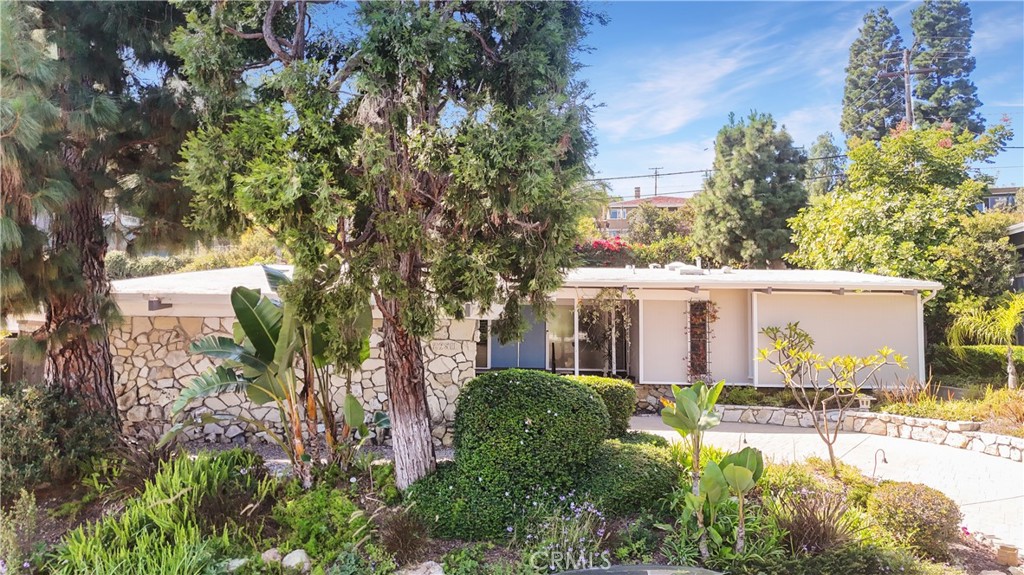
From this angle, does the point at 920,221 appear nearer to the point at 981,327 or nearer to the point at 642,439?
the point at 981,327

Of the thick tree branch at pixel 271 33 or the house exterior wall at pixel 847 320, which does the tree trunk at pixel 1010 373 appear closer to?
the house exterior wall at pixel 847 320

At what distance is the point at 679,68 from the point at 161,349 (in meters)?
10.1

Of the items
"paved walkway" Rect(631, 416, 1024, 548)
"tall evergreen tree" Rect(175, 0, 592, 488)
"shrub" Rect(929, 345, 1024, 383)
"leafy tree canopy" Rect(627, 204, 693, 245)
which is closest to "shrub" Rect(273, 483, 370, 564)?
"tall evergreen tree" Rect(175, 0, 592, 488)

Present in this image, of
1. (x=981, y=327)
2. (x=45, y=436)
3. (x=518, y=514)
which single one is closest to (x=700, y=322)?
(x=981, y=327)

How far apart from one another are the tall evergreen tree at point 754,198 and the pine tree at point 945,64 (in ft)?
25.2

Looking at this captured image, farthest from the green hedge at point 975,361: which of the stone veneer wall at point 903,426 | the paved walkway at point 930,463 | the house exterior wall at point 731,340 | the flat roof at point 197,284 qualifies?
the flat roof at point 197,284

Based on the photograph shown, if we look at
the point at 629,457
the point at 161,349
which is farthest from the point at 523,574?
the point at 161,349

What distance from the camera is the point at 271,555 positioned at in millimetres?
4797

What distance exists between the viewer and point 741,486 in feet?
15.0

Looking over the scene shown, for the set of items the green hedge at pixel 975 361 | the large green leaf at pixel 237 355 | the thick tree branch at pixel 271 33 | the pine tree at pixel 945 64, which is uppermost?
the pine tree at pixel 945 64

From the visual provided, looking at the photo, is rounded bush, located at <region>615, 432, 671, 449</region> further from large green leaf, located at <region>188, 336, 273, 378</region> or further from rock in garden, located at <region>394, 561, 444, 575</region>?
large green leaf, located at <region>188, 336, 273, 378</region>

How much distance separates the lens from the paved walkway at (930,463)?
22.6 ft

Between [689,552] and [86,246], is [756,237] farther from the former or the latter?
[86,246]

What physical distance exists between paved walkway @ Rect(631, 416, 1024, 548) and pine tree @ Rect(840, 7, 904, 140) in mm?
23468
